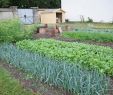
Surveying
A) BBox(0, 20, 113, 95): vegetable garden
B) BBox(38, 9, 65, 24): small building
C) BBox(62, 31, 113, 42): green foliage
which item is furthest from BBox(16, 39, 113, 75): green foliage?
BBox(38, 9, 65, 24): small building

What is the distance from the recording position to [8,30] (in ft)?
36.6

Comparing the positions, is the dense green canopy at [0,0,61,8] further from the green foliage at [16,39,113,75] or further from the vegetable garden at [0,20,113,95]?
the vegetable garden at [0,20,113,95]

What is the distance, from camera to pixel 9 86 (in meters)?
6.74

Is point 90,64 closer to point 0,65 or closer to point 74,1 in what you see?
point 0,65

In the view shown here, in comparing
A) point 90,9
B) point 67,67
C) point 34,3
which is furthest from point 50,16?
point 67,67

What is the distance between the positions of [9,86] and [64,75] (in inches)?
53.8

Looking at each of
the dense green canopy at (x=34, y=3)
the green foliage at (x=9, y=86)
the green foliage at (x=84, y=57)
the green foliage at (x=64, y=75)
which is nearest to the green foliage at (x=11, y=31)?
the green foliage at (x=84, y=57)

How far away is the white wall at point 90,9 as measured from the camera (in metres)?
26.1

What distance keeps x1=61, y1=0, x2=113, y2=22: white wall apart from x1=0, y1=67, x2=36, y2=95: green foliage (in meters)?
19.4

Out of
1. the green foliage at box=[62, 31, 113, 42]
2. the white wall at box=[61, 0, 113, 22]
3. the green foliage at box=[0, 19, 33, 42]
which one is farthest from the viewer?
the white wall at box=[61, 0, 113, 22]

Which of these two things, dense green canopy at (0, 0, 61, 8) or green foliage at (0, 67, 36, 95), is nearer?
green foliage at (0, 67, 36, 95)

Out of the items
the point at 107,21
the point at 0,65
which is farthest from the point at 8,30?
the point at 107,21

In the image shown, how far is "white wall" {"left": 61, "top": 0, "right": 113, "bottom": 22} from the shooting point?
85.8ft

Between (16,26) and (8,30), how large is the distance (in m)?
0.41
